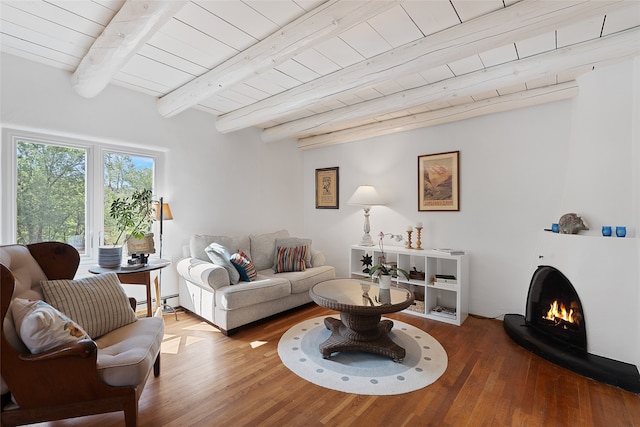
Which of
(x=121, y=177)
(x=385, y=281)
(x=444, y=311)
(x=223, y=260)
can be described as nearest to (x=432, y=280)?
(x=444, y=311)

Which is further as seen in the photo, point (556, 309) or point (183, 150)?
point (183, 150)

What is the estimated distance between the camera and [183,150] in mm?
3652

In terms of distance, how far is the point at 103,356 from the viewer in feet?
5.17

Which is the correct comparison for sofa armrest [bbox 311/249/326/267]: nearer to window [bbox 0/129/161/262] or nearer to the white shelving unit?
the white shelving unit

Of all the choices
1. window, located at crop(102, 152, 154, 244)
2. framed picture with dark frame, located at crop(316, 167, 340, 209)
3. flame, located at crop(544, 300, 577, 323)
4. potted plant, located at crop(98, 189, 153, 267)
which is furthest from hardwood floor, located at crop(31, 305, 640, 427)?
framed picture with dark frame, located at crop(316, 167, 340, 209)

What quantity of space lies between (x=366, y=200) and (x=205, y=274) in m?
2.19

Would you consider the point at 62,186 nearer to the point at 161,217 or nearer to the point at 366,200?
the point at 161,217

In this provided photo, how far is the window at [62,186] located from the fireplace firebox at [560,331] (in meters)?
4.24

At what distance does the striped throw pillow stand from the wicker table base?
1.28 m

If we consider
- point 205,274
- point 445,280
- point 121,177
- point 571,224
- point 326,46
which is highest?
point 326,46

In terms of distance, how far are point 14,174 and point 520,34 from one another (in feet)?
13.2

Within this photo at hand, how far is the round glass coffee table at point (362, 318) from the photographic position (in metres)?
2.33

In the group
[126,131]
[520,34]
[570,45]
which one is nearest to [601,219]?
[570,45]

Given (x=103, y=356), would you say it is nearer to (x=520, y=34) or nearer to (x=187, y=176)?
(x=187, y=176)
